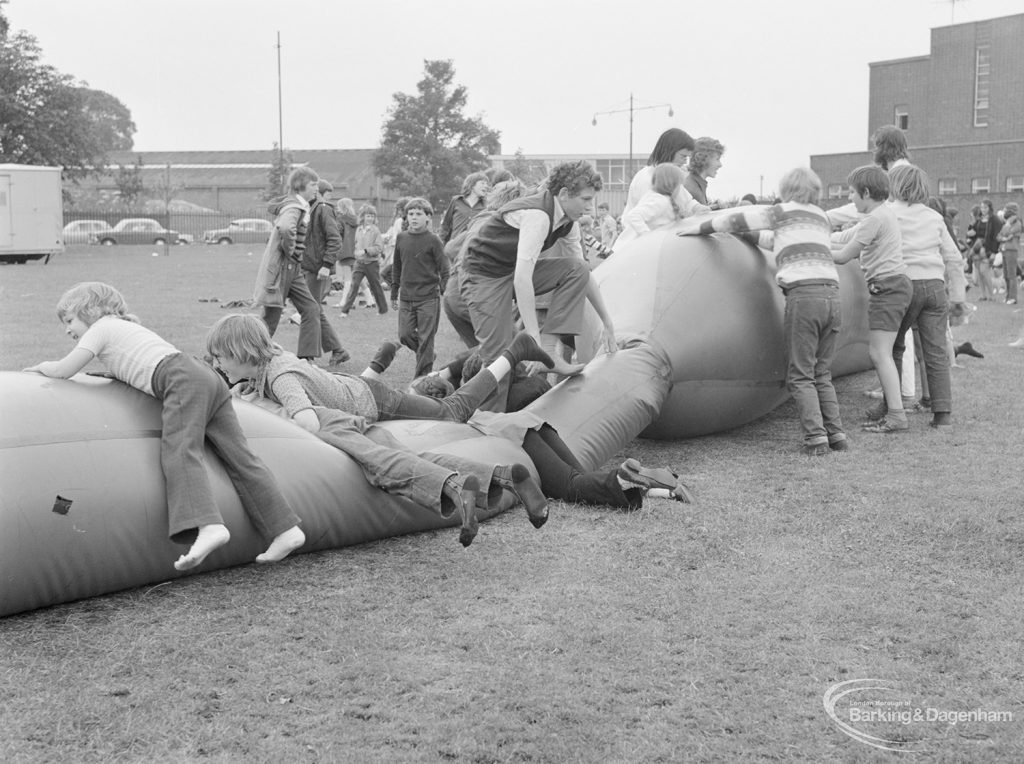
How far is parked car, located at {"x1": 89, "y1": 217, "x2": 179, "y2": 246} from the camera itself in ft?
167

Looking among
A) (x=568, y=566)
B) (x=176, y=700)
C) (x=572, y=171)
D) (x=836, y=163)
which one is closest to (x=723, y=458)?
(x=572, y=171)

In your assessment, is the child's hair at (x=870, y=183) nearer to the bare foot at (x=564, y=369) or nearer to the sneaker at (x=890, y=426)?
the sneaker at (x=890, y=426)

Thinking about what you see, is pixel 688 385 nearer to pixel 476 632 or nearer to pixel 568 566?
pixel 568 566

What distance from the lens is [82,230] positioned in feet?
170

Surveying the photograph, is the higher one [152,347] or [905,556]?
[152,347]

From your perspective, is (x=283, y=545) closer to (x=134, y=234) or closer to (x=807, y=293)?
(x=807, y=293)

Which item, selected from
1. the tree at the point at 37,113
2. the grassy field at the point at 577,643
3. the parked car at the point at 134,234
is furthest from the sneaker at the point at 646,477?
the parked car at the point at 134,234

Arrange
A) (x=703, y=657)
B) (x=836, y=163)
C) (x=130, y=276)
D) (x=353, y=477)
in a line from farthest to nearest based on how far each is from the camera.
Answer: (x=836, y=163) < (x=130, y=276) < (x=353, y=477) < (x=703, y=657)

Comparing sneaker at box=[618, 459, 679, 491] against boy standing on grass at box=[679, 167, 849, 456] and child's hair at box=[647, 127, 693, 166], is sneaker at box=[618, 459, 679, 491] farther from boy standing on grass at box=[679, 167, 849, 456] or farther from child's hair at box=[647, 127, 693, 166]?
child's hair at box=[647, 127, 693, 166]

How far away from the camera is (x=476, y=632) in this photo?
4051 millimetres

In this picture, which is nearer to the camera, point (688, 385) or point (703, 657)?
point (703, 657)

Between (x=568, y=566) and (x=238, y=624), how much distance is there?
4.65ft

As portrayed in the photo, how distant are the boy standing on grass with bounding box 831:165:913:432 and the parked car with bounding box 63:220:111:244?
160 ft

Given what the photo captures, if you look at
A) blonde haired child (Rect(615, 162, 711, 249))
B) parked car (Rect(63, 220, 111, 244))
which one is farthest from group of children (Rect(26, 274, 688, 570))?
parked car (Rect(63, 220, 111, 244))
